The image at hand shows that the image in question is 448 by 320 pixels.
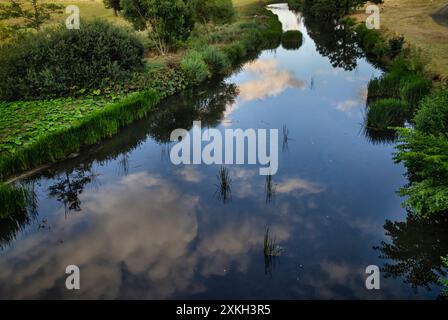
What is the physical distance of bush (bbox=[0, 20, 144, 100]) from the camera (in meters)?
15.2

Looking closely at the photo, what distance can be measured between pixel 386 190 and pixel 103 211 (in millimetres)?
7020

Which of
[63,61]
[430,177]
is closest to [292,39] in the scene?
→ [63,61]

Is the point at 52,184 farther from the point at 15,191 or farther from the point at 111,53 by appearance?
the point at 111,53

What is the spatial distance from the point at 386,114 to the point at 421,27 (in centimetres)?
2337

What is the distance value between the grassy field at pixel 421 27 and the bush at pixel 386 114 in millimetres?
4034

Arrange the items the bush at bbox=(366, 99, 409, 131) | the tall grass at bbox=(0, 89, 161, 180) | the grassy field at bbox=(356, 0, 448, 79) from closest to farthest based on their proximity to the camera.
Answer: the tall grass at bbox=(0, 89, 161, 180) → the bush at bbox=(366, 99, 409, 131) → the grassy field at bbox=(356, 0, 448, 79)

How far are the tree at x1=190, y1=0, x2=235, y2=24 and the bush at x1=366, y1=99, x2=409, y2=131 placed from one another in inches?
681

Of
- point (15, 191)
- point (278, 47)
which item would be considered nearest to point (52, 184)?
point (15, 191)

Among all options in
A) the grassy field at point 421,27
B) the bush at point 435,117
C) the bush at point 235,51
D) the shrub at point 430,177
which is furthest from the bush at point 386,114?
the bush at point 235,51

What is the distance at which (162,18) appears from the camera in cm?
2125

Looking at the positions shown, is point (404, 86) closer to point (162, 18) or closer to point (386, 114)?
point (386, 114)

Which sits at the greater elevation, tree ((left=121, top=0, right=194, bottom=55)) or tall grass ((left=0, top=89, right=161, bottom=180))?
tree ((left=121, top=0, right=194, bottom=55))

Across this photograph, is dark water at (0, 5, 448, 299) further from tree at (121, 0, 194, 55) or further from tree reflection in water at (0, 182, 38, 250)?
tree at (121, 0, 194, 55)

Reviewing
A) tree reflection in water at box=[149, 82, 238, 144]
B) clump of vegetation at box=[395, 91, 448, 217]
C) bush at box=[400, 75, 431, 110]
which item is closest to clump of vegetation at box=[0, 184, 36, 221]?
tree reflection in water at box=[149, 82, 238, 144]
